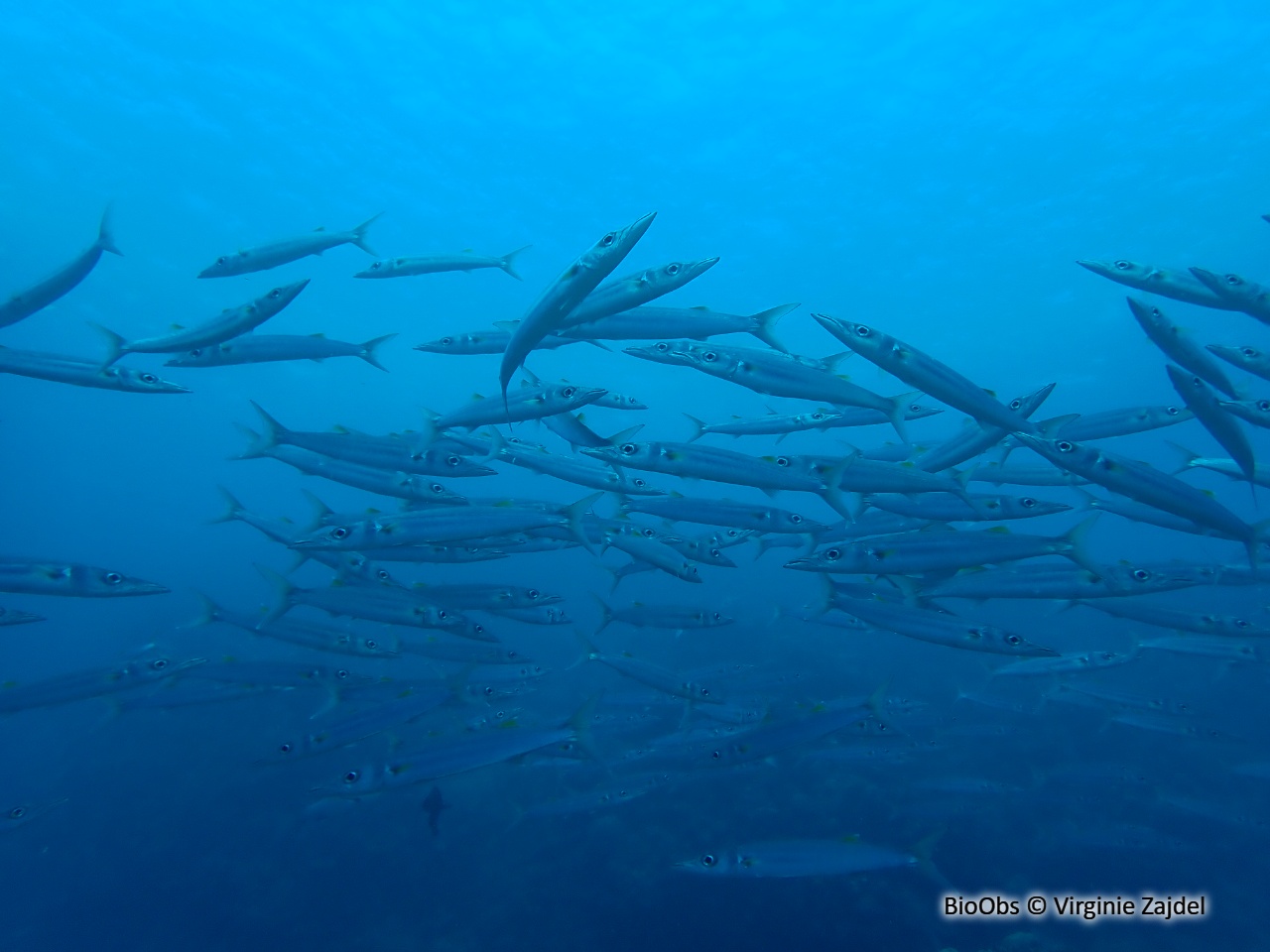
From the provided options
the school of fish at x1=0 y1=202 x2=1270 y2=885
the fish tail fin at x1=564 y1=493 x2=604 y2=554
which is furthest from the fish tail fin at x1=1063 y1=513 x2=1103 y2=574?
the fish tail fin at x1=564 y1=493 x2=604 y2=554

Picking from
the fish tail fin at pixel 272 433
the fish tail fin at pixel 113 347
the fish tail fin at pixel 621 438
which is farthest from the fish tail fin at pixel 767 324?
the fish tail fin at pixel 113 347

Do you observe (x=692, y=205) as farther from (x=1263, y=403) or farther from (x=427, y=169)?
(x=1263, y=403)

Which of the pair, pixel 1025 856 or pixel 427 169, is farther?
pixel 427 169

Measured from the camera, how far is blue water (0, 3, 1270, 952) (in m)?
7.46

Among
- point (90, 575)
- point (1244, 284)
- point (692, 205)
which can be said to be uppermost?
point (692, 205)

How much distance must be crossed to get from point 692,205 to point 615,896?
27.9m

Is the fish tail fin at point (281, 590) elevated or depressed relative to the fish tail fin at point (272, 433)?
depressed

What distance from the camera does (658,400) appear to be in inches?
2124

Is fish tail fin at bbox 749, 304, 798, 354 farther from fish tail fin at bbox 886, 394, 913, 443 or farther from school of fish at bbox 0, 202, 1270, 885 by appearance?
fish tail fin at bbox 886, 394, 913, 443

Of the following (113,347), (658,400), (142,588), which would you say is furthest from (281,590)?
(658,400)

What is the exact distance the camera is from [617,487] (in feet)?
18.7

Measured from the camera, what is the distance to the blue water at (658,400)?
7.46 m

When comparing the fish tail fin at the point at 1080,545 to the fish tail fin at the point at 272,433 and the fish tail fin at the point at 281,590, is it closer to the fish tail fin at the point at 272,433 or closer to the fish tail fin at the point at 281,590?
the fish tail fin at the point at 272,433

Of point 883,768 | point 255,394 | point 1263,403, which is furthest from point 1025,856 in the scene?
point 255,394
